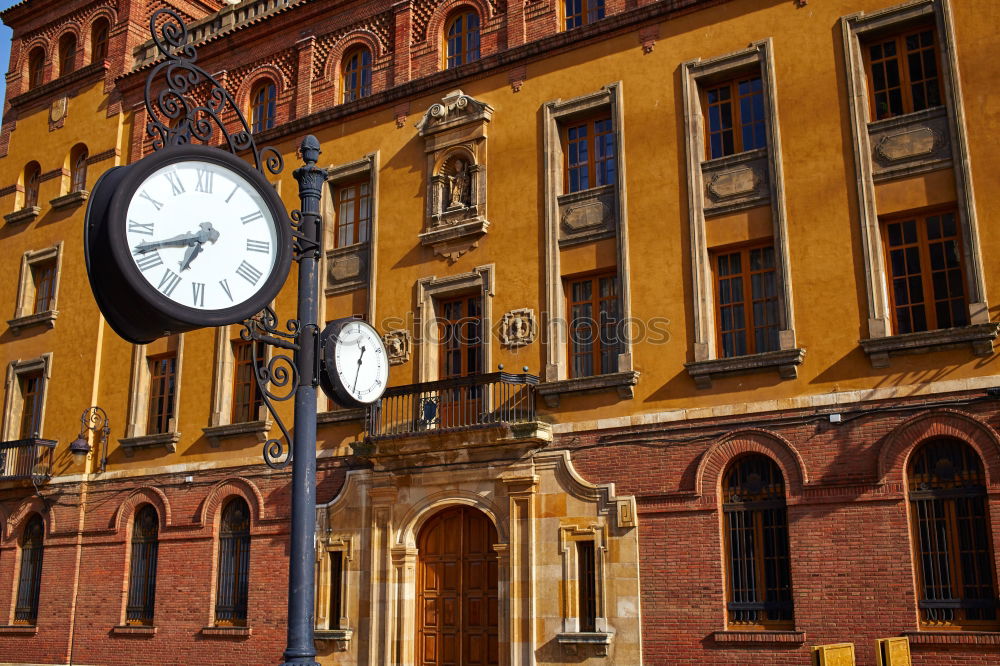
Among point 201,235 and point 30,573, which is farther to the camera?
point 30,573

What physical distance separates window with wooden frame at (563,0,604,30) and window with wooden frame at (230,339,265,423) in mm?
8758

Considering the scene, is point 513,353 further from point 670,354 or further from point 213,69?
point 213,69

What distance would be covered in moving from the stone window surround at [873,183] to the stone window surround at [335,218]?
9.08 metres

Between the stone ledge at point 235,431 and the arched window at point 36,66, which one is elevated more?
the arched window at point 36,66

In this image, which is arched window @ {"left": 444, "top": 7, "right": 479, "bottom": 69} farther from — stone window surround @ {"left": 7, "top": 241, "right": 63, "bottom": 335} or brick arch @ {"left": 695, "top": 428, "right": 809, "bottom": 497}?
stone window surround @ {"left": 7, "top": 241, "right": 63, "bottom": 335}

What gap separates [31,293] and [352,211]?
1008cm

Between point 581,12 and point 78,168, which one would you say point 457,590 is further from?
point 78,168

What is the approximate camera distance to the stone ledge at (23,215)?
26.5m

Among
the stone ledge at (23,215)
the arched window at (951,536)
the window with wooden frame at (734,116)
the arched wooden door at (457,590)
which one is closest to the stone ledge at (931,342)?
the arched window at (951,536)

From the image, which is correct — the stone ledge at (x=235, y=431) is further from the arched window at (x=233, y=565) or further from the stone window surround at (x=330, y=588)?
the stone window surround at (x=330, y=588)

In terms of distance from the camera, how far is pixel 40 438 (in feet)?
79.0

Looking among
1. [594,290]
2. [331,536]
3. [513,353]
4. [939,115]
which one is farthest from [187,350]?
[939,115]

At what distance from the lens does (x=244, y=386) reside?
21.5m

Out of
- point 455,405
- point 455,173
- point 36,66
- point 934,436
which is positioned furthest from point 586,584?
point 36,66
